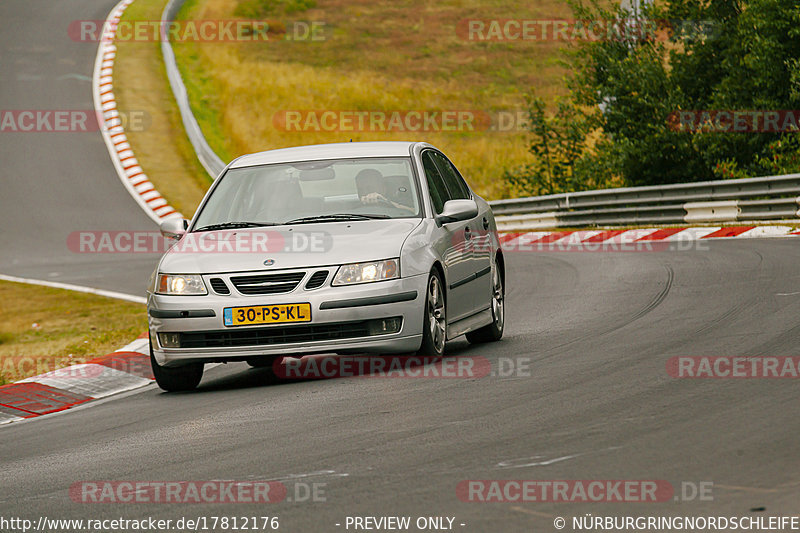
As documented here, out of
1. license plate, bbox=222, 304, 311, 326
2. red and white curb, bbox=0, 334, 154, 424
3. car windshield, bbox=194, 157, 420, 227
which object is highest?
car windshield, bbox=194, 157, 420, 227

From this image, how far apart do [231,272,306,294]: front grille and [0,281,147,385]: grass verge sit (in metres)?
3.16

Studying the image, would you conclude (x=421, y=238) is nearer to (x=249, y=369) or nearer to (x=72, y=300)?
(x=249, y=369)

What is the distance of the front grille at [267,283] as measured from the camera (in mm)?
8594

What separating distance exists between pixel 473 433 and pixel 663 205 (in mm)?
17685

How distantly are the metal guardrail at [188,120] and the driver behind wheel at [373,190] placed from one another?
2178 cm

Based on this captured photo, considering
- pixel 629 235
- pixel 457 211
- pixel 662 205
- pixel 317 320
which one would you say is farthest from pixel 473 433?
pixel 662 205

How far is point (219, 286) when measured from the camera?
8695 mm

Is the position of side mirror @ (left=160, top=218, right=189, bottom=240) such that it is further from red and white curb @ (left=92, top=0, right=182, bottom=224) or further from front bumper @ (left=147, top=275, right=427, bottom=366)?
red and white curb @ (left=92, top=0, right=182, bottom=224)

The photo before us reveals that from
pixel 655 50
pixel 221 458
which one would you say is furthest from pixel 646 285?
pixel 655 50

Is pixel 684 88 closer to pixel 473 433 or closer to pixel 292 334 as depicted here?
pixel 292 334

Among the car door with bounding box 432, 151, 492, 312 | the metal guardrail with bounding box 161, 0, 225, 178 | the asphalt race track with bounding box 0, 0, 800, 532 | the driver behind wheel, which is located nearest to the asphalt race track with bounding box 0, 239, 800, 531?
the asphalt race track with bounding box 0, 0, 800, 532

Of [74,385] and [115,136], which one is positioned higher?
A: [115,136]

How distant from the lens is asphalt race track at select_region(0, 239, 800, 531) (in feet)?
16.6

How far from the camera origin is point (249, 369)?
10664mm
